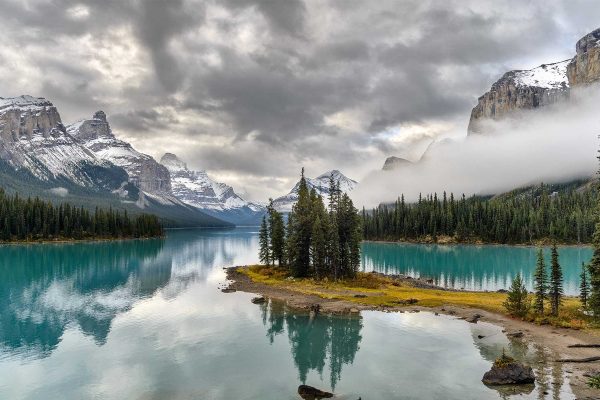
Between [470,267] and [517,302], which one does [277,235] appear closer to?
[470,267]

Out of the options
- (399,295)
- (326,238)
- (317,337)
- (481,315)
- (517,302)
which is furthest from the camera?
(326,238)

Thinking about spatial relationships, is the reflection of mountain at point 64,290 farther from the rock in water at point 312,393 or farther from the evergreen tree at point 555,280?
the evergreen tree at point 555,280

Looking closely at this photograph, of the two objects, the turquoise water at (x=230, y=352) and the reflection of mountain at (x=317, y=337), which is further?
the reflection of mountain at (x=317, y=337)

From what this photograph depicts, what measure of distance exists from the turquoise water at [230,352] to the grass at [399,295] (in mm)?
7665

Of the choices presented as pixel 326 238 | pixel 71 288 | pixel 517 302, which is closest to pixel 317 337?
pixel 517 302

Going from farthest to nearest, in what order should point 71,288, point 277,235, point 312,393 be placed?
point 277,235 < point 71,288 < point 312,393

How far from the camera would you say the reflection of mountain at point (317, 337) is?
1779 inches

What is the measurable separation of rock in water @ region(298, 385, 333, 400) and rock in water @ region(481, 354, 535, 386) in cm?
1451

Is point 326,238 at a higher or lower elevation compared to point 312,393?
higher

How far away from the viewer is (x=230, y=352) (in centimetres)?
4816

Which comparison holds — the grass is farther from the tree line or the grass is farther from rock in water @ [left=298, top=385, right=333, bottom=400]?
rock in water @ [left=298, top=385, right=333, bottom=400]

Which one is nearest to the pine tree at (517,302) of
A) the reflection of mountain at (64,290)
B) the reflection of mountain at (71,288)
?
the reflection of mountain at (71,288)

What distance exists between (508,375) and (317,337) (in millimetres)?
23605

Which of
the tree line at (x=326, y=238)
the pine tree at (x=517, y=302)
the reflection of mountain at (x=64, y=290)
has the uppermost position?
the tree line at (x=326, y=238)
